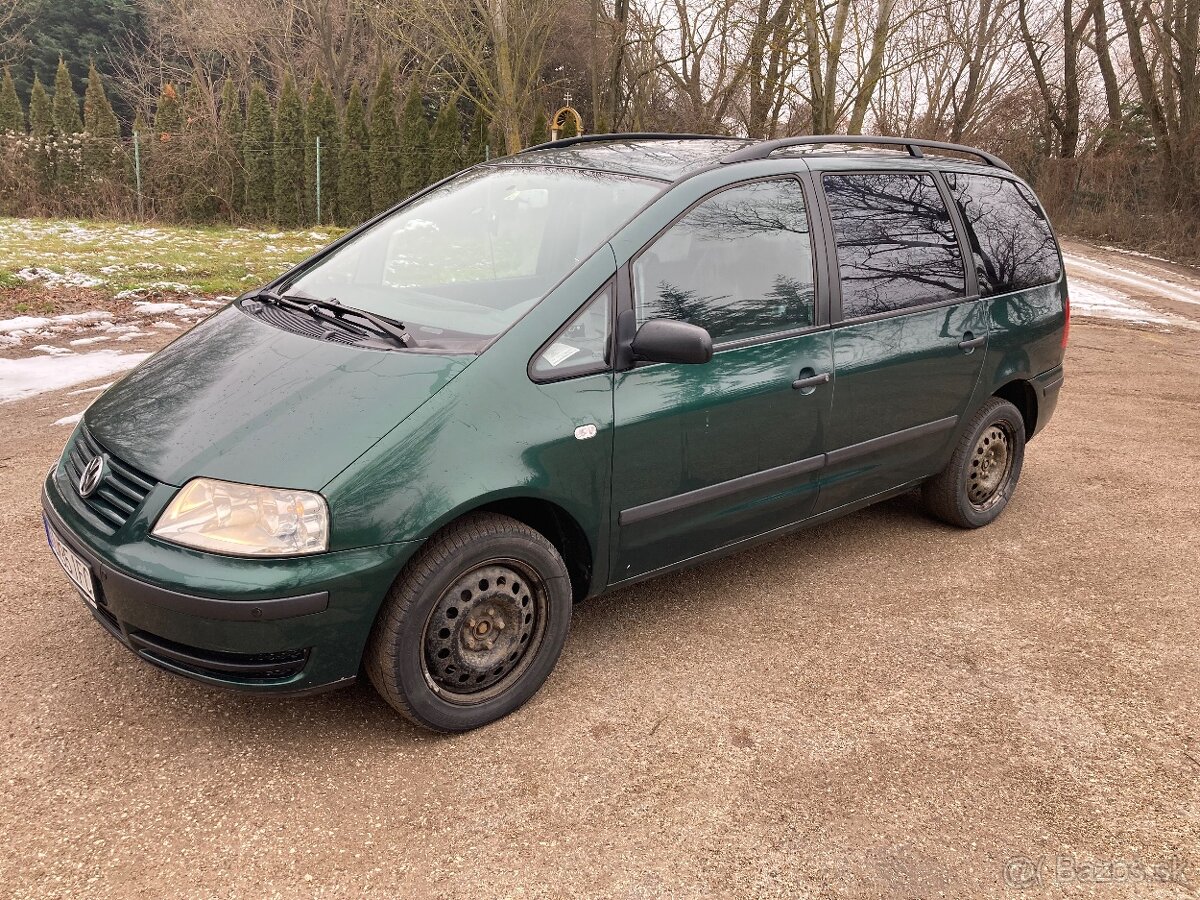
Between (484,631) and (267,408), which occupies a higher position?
(267,408)

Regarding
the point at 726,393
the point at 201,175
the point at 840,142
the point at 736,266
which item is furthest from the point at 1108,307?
the point at 201,175

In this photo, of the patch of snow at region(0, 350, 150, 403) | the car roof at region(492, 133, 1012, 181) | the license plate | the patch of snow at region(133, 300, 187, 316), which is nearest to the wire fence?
the patch of snow at region(133, 300, 187, 316)

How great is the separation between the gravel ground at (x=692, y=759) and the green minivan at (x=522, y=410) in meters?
0.29

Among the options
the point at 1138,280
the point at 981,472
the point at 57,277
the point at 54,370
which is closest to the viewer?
the point at 981,472

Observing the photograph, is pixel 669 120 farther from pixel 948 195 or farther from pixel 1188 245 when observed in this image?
pixel 948 195

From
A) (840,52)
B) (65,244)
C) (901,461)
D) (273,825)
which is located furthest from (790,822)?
(840,52)

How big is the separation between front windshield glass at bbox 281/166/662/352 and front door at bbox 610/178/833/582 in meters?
0.29

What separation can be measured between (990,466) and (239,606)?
362 centimetres

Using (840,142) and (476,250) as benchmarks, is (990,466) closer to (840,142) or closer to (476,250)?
(840,142)

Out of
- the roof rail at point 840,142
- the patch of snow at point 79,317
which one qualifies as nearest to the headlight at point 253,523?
the roof rail at point 840,142

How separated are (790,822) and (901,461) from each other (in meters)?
1.96

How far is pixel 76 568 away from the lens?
269 centimetres

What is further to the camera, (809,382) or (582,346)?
(809,382)

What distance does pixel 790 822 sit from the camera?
2482 mm
